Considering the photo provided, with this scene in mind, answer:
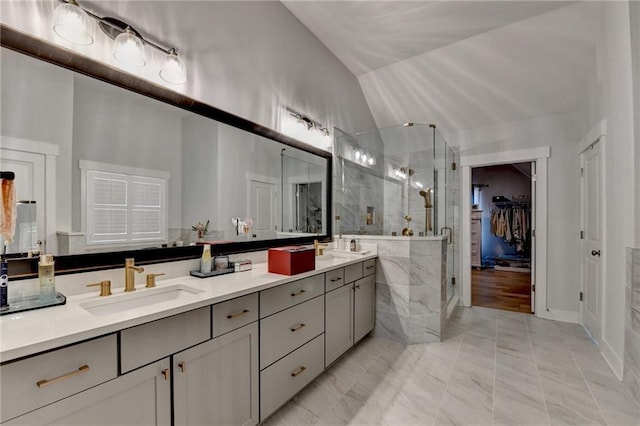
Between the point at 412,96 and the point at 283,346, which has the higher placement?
the point at 412,96

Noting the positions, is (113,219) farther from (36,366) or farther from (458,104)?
(458,104)

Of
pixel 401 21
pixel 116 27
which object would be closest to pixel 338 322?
pixel 116 27

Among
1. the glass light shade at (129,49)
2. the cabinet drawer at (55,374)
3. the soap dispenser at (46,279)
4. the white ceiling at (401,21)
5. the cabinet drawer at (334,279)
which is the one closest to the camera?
the cabinet drawer at (55,374)

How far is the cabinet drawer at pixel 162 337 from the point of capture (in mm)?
1126

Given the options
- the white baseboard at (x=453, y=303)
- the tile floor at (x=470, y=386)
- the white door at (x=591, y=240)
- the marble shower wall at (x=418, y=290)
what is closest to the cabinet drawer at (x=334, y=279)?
the tile floor at (x=470, y=386)

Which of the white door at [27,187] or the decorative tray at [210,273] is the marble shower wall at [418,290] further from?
the white door at [27,187]

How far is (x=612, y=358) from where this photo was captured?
2.50m

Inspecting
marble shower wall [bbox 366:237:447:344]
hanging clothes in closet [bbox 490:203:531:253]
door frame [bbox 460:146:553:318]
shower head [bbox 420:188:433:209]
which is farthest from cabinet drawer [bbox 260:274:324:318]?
hanging clothes in closet [bbox 490:203:531:253]

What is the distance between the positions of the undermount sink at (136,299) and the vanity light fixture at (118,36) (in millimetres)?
1241

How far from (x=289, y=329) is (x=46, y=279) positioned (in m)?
1.27

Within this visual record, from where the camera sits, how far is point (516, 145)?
4008 millimetres

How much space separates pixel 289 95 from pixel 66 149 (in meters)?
1.89

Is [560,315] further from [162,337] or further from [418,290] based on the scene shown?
[162,337]

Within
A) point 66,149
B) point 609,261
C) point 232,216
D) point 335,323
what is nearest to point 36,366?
point 66,149
